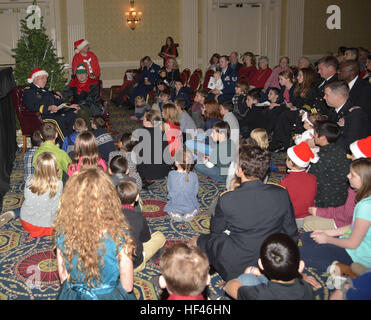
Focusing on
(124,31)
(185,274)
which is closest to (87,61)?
(124,31)

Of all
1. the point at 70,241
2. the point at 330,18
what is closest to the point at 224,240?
the point at 70,241

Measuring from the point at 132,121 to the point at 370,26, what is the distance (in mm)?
11228

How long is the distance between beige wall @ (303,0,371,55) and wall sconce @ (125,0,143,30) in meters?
5.82

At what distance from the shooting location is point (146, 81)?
1062cm

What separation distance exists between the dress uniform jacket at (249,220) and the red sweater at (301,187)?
1085mm

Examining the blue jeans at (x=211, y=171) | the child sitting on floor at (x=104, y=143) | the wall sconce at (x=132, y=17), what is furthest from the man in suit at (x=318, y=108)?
the wall sconce at (x=132, y=17)

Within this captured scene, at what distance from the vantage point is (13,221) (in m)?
4.45

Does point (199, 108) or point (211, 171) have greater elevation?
point (199, 108)

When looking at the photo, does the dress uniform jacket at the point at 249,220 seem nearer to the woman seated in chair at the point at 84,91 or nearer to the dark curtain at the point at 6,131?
the dark curtain at the point at 6,131

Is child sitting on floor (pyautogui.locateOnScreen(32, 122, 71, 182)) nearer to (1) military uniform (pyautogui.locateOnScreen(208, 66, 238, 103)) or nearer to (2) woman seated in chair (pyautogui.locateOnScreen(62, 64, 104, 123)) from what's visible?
(2) woman seated in chair (pyautogui.locateOnScreen(62, 64, 104, 123))

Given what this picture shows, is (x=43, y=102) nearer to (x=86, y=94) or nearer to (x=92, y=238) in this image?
(x=86, y=94)

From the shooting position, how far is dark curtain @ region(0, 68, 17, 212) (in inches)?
208

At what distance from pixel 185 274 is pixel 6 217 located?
308cm

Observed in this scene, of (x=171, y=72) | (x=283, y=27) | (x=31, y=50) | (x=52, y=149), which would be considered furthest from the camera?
(x=283, y=27)
